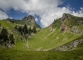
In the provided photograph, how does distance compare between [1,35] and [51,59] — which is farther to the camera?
[1,35]

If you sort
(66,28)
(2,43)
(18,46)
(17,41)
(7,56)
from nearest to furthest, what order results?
1. (7,56)
2. (2,43)
3. (18,46)
4. (17,41)
5. (66,28)

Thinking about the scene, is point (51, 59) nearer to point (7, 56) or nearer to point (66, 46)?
point (7, 56)

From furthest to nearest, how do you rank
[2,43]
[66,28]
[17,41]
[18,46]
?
[66,28], [17,41], [18,46], [2,43]

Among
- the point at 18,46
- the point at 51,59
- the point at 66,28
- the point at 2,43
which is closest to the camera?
the point at 51,59

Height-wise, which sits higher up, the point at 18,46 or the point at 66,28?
the point at 66,28

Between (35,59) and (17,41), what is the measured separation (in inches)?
5059

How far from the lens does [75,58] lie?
161 feet

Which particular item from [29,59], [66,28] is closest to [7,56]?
[29,59]

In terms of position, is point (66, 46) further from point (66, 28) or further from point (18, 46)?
point (66, 28)

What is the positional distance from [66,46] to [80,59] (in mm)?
60284

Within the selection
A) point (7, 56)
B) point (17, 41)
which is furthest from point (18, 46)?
point (7, 56)

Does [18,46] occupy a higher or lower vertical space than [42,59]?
lower

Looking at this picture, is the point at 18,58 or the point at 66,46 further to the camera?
the point at 66,46

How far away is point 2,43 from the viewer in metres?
148
